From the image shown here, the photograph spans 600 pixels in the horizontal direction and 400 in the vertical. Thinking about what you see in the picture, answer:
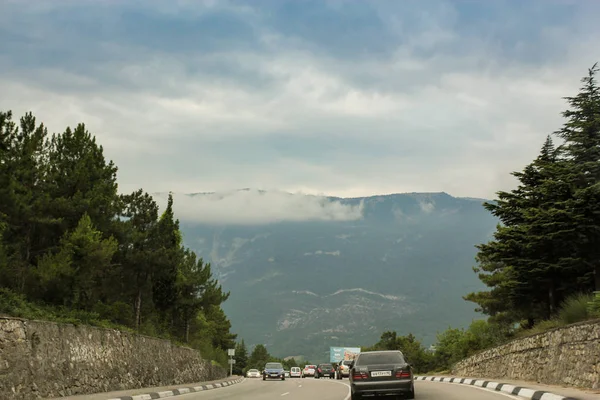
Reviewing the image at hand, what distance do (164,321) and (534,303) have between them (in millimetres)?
25234

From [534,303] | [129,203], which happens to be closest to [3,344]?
[129,203]

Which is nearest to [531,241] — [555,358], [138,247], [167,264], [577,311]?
[577,311]

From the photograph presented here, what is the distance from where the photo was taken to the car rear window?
17934mm

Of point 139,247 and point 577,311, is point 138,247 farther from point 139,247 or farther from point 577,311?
point 577,311

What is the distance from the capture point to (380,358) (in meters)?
18.1

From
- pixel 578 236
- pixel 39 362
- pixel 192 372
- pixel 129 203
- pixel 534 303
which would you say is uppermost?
pixel 129 203

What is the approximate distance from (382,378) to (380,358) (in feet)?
3.16

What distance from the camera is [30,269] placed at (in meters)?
25.2

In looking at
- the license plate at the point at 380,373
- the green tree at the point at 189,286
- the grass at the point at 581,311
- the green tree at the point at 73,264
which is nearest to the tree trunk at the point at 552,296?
the grass at the point at 581,311

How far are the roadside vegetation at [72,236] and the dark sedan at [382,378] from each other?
10.7 meters

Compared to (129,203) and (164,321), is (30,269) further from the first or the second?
(164,321)

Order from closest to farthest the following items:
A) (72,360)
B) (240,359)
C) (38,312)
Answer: (38,312)
(72,360)
(240,359)

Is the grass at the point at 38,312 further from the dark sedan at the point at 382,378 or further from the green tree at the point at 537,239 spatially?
the green tree at the point at 537,239

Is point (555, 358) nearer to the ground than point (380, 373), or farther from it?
farther from it
